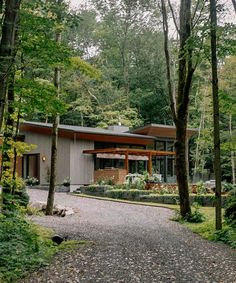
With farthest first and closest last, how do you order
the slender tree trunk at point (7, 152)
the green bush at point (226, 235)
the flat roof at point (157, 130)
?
the flat roof at point (157, 130)
the green bush at point (226, 235)
the slender tree trunk at point (7, 152)

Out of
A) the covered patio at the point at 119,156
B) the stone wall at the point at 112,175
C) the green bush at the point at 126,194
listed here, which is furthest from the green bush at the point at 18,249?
the covered patio at the point at 119,156

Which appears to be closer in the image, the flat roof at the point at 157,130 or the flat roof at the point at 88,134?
the flat roof at the point at 88,134

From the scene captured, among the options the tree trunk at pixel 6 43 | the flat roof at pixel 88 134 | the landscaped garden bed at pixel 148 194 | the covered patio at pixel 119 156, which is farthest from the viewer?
the flat roof at pixel 88 134

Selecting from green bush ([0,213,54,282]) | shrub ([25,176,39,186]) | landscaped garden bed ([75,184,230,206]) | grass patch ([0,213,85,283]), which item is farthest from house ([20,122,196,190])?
green bush ([0,213,54,282])

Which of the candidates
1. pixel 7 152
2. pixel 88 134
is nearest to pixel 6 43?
pixel 7 152

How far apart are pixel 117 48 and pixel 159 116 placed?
7.93 meters

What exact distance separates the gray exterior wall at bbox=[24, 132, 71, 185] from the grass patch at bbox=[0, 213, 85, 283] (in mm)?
15433

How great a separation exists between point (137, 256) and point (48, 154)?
1953 cm

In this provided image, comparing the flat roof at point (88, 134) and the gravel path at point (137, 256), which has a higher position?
the flat roof at point (88, 134)

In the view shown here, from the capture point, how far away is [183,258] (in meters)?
7.04

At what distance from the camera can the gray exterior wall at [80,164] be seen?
80.5 ft

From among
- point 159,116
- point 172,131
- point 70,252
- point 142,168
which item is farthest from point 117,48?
point 70,252

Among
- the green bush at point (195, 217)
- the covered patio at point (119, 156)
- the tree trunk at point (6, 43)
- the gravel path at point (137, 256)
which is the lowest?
the gravel path at point (137, 256)

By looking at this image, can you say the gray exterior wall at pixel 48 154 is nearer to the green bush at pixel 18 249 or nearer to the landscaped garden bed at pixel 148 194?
the landscaped garden bed at pixel 148 194
